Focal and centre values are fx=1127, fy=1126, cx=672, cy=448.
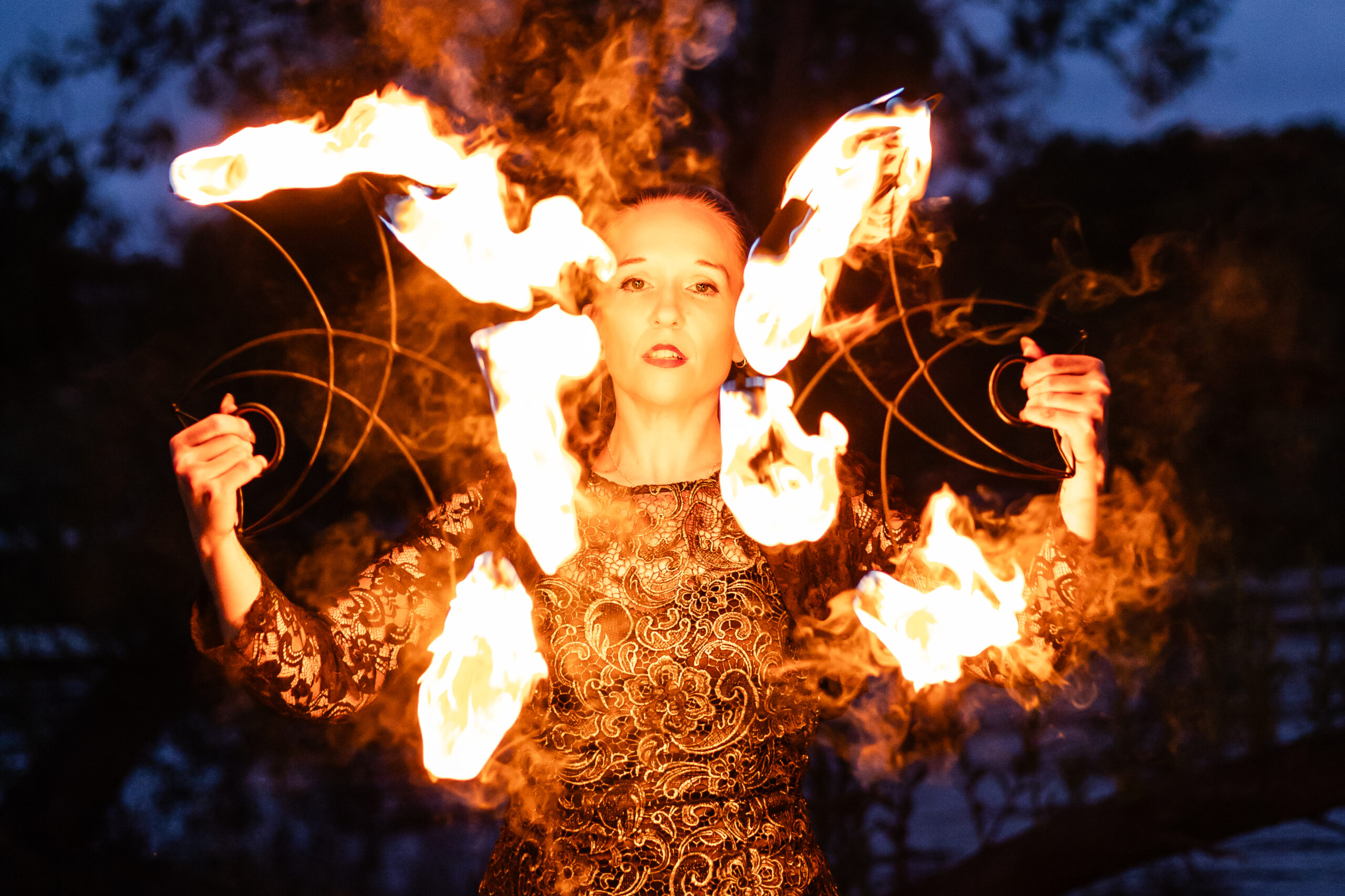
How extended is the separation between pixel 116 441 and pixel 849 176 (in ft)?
9.36

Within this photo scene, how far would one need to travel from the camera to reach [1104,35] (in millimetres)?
3799

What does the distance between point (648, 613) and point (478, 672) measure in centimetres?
32

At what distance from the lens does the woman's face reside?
2164 millimetres

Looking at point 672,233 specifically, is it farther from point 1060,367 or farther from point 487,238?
point 1060,367

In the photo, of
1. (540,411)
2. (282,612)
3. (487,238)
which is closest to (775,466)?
(540,411)

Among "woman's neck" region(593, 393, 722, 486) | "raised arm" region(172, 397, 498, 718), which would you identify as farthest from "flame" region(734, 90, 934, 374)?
"raised arm" region(172, 397, 498, 718)

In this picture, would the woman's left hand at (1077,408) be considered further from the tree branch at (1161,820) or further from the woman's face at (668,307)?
the tree branch at (1161,820)

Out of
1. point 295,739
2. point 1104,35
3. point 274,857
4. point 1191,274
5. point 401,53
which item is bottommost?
point 274,857

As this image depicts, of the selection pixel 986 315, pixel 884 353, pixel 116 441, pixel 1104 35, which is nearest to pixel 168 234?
pixel 116 441

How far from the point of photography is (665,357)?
2166 millimetres

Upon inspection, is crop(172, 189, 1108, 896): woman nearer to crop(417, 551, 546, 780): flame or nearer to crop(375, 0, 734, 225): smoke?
crop(417, 551, 546, 780): flame

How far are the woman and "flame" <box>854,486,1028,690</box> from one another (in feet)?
0.21

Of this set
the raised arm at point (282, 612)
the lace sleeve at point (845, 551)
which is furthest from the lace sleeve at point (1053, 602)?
the raised arm at point (282, 612)

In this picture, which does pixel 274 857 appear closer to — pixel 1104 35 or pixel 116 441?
pixel 116 441
